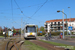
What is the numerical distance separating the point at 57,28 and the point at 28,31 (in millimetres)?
94368

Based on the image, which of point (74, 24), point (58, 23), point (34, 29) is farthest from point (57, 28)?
point (34, 29)

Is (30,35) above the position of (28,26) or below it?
below

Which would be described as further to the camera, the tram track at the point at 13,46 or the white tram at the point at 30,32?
the white tram at the point at 30,32

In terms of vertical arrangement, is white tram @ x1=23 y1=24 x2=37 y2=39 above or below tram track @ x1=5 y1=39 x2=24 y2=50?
above

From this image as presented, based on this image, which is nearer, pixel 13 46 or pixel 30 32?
pixel 13 46

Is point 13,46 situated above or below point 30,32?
below

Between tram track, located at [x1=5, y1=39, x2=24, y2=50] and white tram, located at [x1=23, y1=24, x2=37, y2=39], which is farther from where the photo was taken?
white tram, located at [x1=23, y1=24, x2=37, y2=39]

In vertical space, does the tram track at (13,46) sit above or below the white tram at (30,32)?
below

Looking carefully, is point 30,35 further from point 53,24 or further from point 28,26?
point 53,24

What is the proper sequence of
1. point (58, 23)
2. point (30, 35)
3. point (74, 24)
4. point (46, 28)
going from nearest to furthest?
point (30, 35)
point (74, 24)
point (58, 23)
point (46, 28)

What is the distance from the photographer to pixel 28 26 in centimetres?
2627

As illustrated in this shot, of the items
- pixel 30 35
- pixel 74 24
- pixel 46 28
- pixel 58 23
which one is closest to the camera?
pixel 30 35

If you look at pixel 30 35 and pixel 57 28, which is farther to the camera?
pixel 57 28

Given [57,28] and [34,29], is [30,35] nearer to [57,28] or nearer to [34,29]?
[34,29]
